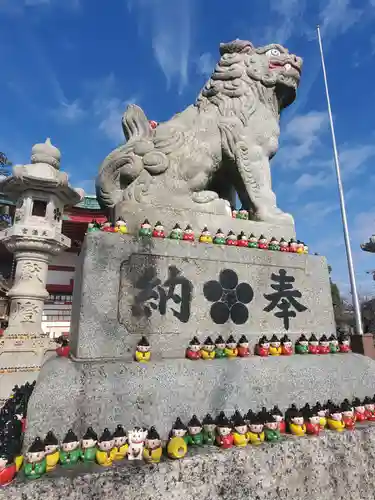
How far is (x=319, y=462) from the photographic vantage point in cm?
214

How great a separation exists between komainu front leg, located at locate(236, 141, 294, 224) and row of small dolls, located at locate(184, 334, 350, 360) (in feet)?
4.95

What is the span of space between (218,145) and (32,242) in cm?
619

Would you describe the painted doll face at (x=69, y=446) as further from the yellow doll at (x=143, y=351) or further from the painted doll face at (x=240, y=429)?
the painted doll face at (x=240, y=429)

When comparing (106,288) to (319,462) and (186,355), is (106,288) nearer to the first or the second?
(186,355)

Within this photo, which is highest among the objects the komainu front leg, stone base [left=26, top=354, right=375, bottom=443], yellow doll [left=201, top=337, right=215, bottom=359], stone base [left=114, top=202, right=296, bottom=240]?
the komainu front leg

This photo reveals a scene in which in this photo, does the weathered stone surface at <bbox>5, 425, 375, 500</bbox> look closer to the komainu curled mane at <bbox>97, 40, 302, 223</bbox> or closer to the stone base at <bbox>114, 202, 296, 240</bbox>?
the stone base at <bbox>114, 202, 296, 240</bbox>

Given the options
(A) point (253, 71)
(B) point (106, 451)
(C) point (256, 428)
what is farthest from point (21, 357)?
(A) point (253, 71)

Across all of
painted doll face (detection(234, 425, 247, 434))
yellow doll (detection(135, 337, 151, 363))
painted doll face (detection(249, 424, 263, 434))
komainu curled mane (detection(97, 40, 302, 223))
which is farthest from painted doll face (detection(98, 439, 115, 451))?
komainu curled mane (detection(97, 40, 302, 223))

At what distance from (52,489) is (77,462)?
22 centimetres

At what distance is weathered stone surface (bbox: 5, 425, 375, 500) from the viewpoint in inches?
66.6

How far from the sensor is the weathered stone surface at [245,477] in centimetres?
169

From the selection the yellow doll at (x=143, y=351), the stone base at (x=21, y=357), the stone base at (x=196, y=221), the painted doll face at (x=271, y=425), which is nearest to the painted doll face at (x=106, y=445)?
the yellow doll at (x=143, y=351)

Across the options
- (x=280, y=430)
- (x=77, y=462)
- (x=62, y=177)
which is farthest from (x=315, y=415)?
(x=62, y=177)

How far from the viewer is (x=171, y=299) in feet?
9.25
